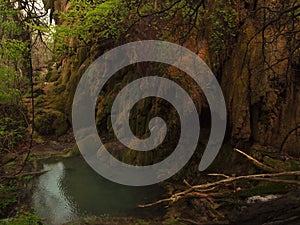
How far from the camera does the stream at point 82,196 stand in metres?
7.77

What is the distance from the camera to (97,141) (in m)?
13.8

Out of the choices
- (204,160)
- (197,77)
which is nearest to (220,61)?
(197,77)

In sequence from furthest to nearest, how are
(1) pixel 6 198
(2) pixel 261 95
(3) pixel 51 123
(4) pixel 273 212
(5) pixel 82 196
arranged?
(3) pixel 51 123, (5) pixel 82 196, (2) pixel 261 95, (1) pixel 6 198, (4) pixel 273 212

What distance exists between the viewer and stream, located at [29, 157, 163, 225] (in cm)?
777

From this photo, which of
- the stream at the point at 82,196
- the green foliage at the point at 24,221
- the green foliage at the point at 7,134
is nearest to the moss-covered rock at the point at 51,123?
the stream at the point at 82,196

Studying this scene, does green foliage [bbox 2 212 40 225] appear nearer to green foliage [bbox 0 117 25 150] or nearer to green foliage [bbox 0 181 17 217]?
green foliage [bbox 0 181 17 217]

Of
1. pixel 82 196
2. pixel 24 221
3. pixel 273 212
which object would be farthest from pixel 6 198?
pixel 273 212

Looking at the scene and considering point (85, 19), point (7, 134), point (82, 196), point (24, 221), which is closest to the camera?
point (24, 221)

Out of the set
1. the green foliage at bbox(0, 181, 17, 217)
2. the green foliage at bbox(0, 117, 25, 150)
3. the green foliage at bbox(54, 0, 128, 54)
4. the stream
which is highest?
the green foliage at bbox(54, 0, 128, 54)

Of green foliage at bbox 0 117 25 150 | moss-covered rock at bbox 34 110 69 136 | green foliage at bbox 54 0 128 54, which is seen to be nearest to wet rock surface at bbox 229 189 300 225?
green foliage at bbox 0 117 25 150

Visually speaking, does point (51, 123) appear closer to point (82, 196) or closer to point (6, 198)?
point (82, 196)

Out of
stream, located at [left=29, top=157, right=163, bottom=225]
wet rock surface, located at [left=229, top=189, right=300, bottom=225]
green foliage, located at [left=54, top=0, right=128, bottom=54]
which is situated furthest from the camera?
green foliage, located at [left=54, top=0, right=128, bottom=54]

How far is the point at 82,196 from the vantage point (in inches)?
352

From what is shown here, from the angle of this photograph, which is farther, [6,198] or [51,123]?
[51,123]
